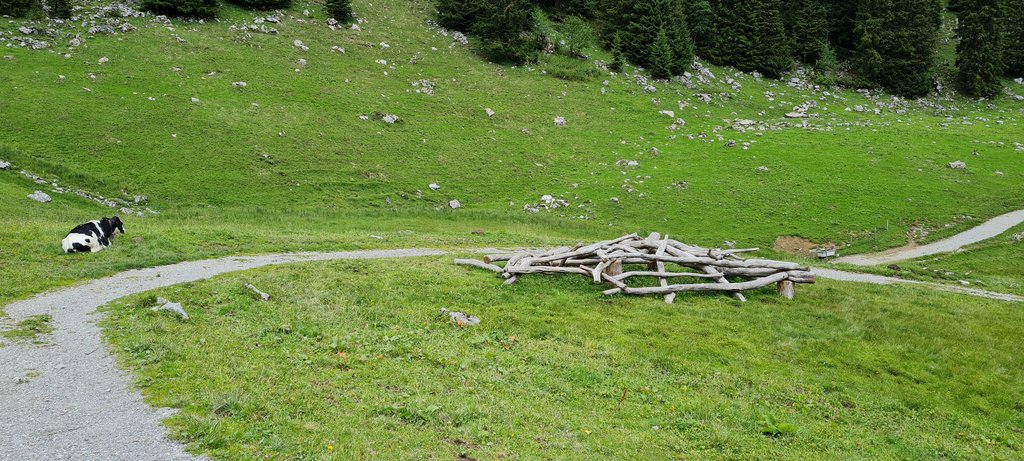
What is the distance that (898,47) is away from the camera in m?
84.1

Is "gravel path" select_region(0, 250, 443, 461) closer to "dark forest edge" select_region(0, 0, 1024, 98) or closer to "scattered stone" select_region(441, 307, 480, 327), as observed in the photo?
"scattered stone" select_region(441, 307, 480, 327)

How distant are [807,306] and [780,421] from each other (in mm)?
10863

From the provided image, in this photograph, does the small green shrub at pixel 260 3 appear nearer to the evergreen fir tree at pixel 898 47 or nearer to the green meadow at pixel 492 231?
the green meadow at pixel 492 231

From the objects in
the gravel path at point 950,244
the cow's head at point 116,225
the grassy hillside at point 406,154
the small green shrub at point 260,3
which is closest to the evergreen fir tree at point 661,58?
the grassy hillside at point 406,154

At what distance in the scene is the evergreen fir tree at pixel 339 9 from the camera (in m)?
66.3

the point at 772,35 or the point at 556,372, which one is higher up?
the point at 772,35

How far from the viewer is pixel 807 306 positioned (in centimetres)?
2161

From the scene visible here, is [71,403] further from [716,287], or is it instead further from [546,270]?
[716,287]

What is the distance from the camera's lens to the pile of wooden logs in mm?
22495

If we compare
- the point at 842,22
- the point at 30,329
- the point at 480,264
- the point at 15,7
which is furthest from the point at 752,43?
the point at 30,329

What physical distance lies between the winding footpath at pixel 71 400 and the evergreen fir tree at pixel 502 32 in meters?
59.4

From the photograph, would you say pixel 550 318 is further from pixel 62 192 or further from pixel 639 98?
pixel 639 98

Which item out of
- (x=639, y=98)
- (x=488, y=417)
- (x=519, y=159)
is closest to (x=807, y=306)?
(x=488, y=417)

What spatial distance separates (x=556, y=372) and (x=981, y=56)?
339ft
